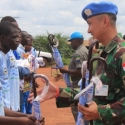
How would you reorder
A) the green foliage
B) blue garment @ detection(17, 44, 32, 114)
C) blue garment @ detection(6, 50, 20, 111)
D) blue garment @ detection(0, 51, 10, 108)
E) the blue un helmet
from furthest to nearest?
the green foliage, the blue un helmet, blue garment @ detection(17, 44, 32, 114), blue garment @ detection(6, 50, 20, 111), blue garment @ detection(0, 51, 10, 108)

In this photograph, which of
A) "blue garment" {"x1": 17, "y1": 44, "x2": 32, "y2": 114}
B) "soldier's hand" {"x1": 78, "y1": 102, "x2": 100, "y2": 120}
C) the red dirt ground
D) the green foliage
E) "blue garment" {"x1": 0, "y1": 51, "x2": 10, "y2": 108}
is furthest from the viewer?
the green foliage

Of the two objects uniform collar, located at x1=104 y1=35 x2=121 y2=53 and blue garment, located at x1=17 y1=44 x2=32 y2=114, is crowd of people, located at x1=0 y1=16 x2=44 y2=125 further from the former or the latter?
uniform collar, located at x1=104 y1=35 x2=121 y2=53

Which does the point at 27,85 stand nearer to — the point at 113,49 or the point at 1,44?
the point at 1,44

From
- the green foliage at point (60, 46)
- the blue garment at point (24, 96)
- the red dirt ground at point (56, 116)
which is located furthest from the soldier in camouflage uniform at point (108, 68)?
the green foliage at point (60, 46)

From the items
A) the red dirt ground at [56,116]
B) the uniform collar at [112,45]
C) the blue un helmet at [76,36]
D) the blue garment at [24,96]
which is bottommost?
the red dirt ground at [56,116]

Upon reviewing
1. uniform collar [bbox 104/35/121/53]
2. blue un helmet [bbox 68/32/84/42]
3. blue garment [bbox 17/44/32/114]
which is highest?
blue un helmet [bbox 68/32/84/42]

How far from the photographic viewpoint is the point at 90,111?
9.07ft

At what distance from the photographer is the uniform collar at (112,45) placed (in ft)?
9.63

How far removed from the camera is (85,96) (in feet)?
9.02

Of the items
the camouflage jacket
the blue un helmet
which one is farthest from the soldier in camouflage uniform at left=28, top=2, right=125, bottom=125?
the blue un helmet

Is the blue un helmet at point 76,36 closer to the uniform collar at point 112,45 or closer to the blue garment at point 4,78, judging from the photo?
the blue garment at point 4,78

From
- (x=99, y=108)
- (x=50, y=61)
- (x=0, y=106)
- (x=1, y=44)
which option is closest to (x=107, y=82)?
(x=99, y=108)

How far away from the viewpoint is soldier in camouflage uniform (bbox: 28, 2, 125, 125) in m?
2.79

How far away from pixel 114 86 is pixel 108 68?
0.49ft
